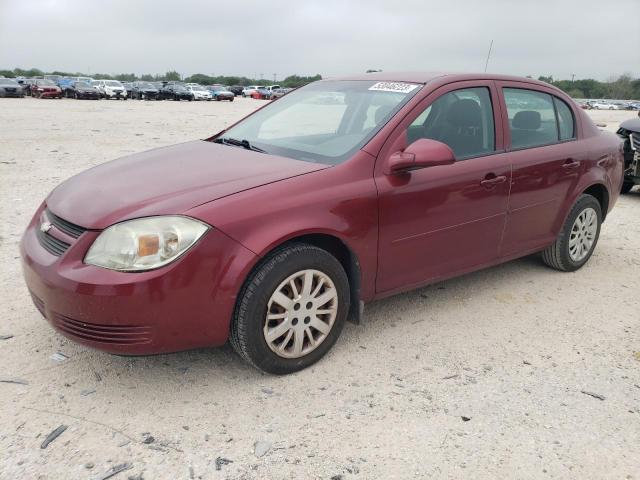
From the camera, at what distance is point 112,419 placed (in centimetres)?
266

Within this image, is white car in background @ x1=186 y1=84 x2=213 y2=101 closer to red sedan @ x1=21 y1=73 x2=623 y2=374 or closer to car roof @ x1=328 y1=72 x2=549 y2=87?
red sedan @ x1=21 y1=73 x2=623 y2=374

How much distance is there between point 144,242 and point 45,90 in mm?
37730

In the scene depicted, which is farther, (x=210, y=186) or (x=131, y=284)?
(x=210, y=186)

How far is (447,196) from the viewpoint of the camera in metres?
3.54

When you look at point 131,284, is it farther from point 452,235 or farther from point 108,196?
point 452,235

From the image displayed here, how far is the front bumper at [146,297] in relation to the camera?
101 inches

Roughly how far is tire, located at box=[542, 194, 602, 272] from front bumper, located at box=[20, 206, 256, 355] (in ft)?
9.94

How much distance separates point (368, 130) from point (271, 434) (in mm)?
1826

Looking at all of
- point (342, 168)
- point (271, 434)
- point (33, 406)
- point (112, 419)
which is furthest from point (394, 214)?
point (33, 406)

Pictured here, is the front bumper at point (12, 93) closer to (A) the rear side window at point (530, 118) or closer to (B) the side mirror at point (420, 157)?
(A) the rear side window at point (530, 118)

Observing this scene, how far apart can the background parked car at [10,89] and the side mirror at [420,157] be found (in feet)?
120

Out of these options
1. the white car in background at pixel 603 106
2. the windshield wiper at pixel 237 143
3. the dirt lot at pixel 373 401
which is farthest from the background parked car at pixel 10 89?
the white car in background at pixel 603 106

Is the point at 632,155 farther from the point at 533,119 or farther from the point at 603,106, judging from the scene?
the point at 603,106

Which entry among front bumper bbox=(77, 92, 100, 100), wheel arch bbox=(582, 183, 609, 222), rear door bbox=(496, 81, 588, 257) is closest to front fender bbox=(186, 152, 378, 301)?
rear door bbox=(496, 81, 588, 257)
